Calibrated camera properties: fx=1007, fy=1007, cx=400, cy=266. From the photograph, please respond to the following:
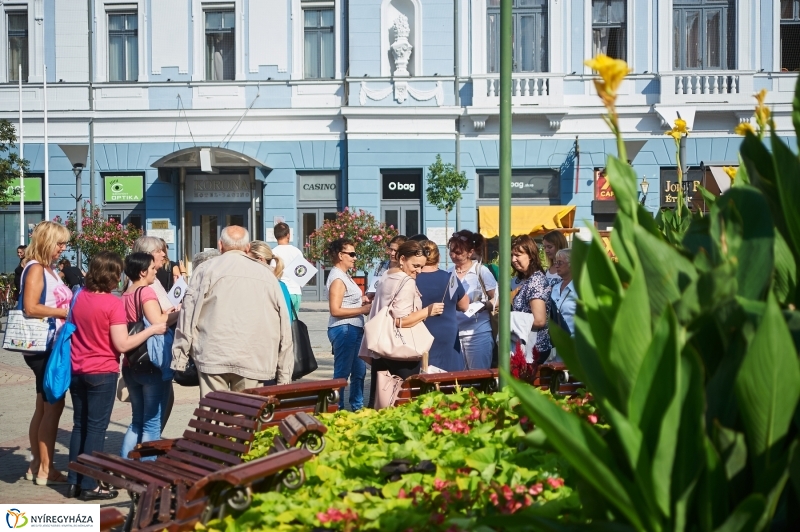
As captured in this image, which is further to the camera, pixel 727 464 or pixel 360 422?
pixel 360 422

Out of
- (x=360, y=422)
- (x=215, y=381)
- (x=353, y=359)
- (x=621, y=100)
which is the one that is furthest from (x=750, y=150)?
(x=621, y=100)

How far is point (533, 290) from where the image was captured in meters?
7.54

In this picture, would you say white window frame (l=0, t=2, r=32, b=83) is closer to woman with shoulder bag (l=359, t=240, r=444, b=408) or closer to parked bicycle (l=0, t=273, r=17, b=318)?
parked bicycle (l=0, t=273, r=17, b=318)

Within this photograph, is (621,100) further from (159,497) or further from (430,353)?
(159,497)

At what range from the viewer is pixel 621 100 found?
25047 mm

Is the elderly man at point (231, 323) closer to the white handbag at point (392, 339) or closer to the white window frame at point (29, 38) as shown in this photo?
the white handbag at point (392, 339)

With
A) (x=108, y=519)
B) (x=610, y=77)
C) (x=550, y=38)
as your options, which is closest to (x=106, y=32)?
(x=550, y=38)

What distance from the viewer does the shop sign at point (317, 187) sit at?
1021 inches

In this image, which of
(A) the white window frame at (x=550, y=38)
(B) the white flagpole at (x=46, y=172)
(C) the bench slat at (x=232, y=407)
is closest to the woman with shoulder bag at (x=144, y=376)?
(C) the bench slat at (x=232, y=407)

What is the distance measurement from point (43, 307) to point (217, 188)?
19.6 meters

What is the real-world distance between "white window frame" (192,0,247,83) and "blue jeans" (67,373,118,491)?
1974cm

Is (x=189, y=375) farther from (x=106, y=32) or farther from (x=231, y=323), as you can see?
(x=106, y=32)

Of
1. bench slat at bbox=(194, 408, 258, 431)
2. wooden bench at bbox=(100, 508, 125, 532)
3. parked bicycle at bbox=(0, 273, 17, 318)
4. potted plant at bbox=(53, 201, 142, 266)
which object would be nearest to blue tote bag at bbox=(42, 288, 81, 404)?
bench slat at bbox=(194, 408, 258, 431)

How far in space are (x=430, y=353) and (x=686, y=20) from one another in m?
20.1
